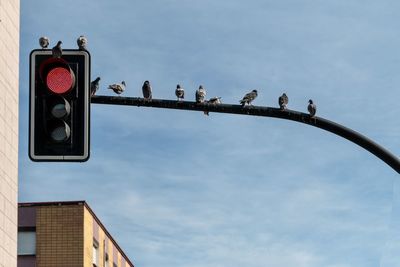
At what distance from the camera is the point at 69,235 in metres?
58.8

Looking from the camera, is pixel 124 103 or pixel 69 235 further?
pixel 69 235

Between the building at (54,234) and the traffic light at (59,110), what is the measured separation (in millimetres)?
49503

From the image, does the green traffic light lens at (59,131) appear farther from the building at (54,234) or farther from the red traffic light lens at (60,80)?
the building at (54,234)

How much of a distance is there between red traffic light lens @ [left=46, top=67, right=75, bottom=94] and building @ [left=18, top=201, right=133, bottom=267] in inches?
1951

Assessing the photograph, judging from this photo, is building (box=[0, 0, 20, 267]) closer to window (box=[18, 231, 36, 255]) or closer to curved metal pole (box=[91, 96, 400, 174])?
curved metal pole (box=[91, 96, 400, 174])

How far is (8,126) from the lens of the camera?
2802 centimetres

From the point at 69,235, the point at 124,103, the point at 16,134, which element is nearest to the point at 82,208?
the point at 69,235

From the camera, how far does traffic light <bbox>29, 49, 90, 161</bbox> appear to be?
9180 mm

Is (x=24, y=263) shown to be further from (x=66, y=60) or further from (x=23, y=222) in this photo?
(x=66, y=60)

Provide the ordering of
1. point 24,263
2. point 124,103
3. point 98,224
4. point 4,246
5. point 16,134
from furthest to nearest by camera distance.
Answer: point 98,224, point 24,263, point 16,134, point 4,246, point 124,103

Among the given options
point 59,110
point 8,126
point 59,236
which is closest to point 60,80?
point 59,110

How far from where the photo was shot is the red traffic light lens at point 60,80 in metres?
9.22

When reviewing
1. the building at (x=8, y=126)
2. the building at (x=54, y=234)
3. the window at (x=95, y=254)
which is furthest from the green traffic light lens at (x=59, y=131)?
the window at (x=95, y=254)

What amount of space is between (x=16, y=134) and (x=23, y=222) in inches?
1196
